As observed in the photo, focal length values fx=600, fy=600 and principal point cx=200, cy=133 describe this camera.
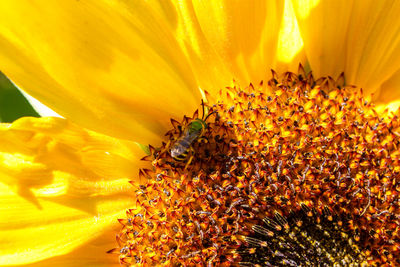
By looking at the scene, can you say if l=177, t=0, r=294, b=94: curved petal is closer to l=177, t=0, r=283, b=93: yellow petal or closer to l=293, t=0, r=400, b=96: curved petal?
l=177, t=0, r=283, b=93: yellow petal

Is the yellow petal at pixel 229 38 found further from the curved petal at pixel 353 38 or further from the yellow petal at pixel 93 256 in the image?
the yellow petal at pixel 93 256

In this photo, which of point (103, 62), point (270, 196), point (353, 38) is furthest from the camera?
point (353, 38)

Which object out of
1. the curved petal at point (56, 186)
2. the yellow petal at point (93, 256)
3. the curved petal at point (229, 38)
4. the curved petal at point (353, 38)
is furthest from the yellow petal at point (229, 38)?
the yellow petal at point (93, 256)

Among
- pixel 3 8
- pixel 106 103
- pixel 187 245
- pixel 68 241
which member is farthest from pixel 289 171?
pixel 3 8

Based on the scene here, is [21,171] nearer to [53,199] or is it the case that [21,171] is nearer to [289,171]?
[53,199]

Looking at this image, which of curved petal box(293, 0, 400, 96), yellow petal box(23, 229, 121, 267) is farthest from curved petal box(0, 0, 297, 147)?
yellow petal box(23, 229, 121, 267)

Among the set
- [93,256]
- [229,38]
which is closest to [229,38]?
[229,38]

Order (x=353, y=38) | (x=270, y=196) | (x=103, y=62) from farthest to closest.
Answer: (x=353, y=38), (x=270, y=196), (x=103, y=62)

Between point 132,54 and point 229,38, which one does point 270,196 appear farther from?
point 132,54
